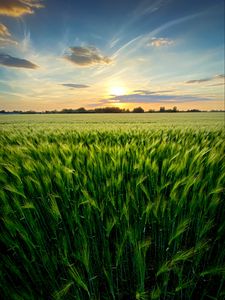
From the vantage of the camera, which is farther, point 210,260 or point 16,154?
point 16,154

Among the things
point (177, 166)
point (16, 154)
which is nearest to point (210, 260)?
point (177, 166)

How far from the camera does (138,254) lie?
2.34 feet

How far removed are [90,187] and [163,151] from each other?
3.42 ft

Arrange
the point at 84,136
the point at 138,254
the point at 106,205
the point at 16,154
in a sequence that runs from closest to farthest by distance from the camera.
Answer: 1. the point at 138,254
2. the point at 106,205
3. the point at 16,154
4. the point at 84,136

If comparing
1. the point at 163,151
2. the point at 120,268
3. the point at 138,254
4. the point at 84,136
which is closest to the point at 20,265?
the point at 120,268

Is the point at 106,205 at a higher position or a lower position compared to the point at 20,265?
higher

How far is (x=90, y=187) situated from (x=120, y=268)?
1.57 ft

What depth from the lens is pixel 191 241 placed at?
1066 mm

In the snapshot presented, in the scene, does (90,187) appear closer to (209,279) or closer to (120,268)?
(120,268)

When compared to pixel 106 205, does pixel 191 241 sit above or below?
below

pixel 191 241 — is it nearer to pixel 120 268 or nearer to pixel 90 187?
pixel 120 268

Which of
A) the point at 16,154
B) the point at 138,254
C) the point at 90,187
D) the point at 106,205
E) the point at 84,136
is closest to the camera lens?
the point at 138,254

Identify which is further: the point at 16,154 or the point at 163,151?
the point at 163,151

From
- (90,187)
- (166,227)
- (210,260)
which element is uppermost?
(90,187)
